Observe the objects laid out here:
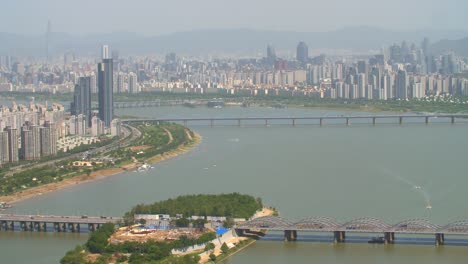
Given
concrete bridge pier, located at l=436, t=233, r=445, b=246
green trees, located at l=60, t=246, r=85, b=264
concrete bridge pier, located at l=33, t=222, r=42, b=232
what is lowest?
concrete bridge pier, located at l=33, t=222, r=42, b=232

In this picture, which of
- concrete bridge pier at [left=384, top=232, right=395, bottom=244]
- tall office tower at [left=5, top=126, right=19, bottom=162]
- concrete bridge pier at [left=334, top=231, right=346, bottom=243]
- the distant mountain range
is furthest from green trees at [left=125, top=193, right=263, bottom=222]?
the distant mountain range

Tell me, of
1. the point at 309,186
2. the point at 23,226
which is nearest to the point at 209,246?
the point at 23,226

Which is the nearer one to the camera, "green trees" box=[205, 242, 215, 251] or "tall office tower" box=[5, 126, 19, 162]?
"green trees" box=[205, 242, 215, 251]

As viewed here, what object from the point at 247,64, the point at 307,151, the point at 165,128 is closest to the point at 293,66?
the point at 247,64

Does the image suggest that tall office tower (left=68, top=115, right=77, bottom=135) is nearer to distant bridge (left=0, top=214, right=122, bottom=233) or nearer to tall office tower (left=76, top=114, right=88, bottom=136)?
tall office tower (left=76, top=114, right=88, bottom=136)

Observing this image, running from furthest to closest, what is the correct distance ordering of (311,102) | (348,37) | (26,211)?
(348,37)
(311,102)
(26,211)

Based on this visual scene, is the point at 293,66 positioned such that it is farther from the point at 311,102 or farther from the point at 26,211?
the point at 26,211
